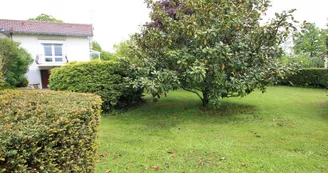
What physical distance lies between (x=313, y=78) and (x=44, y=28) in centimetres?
2113

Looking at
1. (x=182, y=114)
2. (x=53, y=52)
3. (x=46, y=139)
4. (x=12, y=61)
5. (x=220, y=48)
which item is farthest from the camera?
(x=53, y=52)

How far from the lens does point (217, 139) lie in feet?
14.1

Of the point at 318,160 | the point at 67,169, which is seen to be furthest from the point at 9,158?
the point at 318,160

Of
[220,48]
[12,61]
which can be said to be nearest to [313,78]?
[220,48]

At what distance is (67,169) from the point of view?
5.59ft

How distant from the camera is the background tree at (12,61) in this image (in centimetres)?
1058

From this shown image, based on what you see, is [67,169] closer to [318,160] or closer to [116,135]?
[116,135]

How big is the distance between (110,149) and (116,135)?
2.70 feet

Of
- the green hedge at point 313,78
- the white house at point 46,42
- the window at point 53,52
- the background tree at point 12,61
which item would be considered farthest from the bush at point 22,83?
the green hedge at point 313,78

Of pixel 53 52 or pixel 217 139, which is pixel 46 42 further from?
pixel 217 139

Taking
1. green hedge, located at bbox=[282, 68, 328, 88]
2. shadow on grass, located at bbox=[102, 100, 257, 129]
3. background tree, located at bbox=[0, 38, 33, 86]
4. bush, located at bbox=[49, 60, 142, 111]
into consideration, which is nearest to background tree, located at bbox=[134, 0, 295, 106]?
shadow on grass, located at bbox=[102, 100, 257, 129]

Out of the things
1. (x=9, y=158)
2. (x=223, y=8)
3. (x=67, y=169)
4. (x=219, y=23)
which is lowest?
(x=67, y=169)

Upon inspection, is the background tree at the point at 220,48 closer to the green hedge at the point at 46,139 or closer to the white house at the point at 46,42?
the green hedge at the point at 46,139

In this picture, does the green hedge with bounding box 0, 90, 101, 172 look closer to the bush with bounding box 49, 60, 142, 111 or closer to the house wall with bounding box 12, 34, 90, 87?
the bush with bounding box 49, 60, 142, 111
